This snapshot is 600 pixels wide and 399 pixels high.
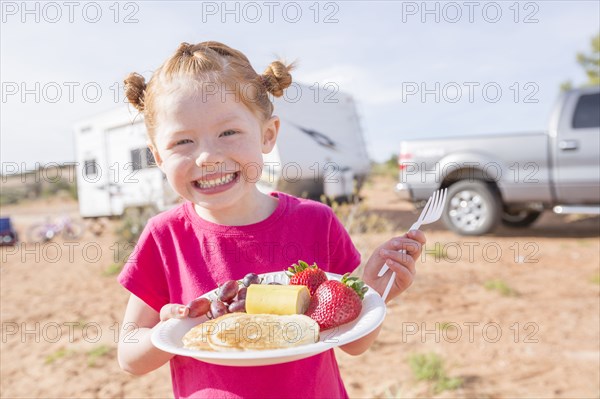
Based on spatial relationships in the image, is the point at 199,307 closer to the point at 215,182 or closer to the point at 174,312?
the point at 174,312

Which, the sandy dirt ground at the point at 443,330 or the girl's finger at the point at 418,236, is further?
the sandy dirt ground at the point at 443,330

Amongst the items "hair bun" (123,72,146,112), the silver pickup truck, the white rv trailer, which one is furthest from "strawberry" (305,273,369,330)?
the white rv trailer

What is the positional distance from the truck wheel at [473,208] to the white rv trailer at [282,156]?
2.40 meters

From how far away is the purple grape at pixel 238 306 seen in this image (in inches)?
56.1

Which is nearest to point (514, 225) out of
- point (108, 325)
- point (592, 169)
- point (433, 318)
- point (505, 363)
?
point (592, 169)

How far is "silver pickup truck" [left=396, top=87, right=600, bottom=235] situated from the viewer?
741 centimetres

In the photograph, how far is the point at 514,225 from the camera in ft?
31.3

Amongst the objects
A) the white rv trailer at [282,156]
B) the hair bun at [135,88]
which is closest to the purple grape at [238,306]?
the hair bun at [135,88]

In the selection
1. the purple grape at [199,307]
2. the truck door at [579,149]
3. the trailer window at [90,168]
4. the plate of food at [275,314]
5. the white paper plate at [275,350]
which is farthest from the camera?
the trailer window at [90,168]

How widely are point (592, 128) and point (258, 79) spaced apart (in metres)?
7.08

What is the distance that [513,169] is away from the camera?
797 cm

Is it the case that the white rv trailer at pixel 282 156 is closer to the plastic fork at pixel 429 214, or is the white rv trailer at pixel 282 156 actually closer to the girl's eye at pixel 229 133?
the plastic fork at pixel 429 214

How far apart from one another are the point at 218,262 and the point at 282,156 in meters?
8.72

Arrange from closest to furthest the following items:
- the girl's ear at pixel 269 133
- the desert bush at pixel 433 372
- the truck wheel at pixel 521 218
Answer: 1. the girl's ear at pixel 269 133
2. the desert bush at pixel 433 372
3. the truck wheel at pixel 521 218
